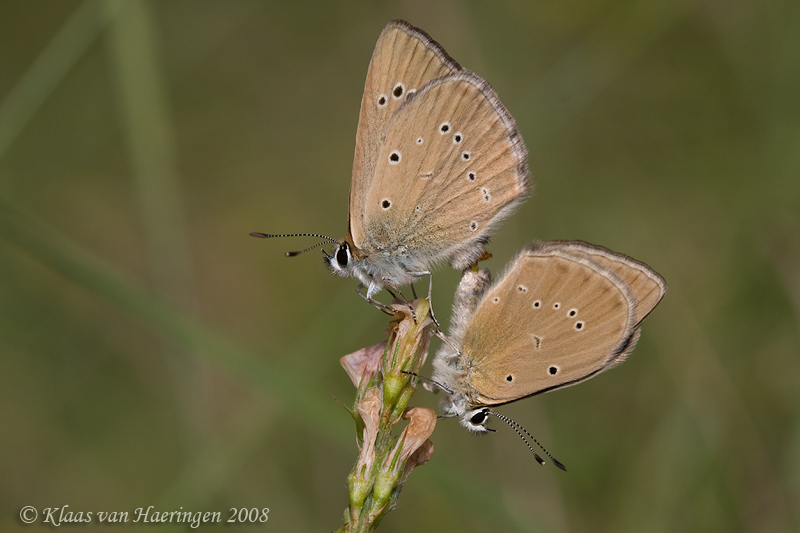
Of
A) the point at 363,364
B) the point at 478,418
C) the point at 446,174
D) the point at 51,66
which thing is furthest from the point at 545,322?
the point at 51,66

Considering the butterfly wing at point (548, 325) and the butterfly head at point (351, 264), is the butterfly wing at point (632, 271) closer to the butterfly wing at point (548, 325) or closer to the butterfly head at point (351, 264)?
the butterfly wing at point (548, 325)

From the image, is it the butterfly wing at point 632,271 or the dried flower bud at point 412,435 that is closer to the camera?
the dried flower bud at point 412,435

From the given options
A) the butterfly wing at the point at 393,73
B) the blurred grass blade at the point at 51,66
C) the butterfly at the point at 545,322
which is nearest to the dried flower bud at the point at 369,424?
the butterfly at the point at 545,322

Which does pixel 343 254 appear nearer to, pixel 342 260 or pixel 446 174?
pixel 342 260

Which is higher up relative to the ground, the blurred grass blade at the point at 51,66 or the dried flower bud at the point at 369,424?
the blurred grass blade at the point at 51,66

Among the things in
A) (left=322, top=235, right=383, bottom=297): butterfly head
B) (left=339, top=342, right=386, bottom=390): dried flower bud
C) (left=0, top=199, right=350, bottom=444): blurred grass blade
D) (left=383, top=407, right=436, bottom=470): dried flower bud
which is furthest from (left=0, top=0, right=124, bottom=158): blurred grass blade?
(left=383, top=407, right=436, bottom=470): dried flower bud

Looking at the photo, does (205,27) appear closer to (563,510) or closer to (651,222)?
(651,222)
